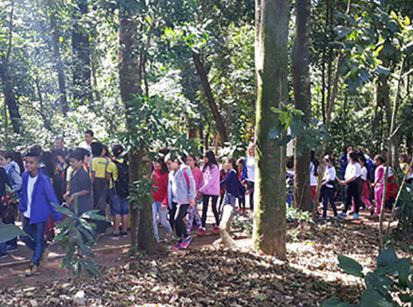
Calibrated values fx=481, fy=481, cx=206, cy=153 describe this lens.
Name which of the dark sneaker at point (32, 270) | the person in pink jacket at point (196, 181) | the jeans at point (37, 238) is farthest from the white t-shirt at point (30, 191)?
the person in pink jacket at point (196, 181)

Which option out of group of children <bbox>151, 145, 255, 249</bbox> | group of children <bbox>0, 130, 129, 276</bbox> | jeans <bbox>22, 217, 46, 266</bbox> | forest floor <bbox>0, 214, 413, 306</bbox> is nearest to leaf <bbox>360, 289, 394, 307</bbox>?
forest floor <bbox>0, 214, 413, 306</bbox>

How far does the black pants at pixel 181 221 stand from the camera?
9.14 meters

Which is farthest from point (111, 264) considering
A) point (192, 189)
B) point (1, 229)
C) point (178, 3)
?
point (1, 229)

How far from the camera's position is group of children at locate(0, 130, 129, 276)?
7457mm

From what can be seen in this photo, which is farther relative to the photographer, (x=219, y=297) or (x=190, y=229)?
(x=190, y=229)

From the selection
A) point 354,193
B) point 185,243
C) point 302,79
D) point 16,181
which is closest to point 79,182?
point 16,181

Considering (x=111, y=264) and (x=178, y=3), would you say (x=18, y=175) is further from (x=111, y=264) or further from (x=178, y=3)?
(x=178, y=3)

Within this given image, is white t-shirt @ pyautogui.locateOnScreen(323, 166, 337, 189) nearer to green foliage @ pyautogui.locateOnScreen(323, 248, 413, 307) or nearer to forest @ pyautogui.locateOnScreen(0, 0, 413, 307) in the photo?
forest @ pyautogui.locateOnScreen(0, 0, 413, 307)

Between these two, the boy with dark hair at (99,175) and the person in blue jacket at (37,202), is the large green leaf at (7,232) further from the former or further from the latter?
the boy with dark hair at (99,175)

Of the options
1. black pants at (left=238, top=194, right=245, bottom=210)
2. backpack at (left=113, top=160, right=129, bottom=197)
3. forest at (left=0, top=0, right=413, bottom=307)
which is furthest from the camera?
black pants at (left=238, top=194, right=245, bottom=210)

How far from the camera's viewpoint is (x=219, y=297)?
5.65 metres

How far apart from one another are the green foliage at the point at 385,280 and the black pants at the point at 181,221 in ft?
17.7

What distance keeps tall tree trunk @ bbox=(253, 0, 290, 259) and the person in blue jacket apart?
323 cm

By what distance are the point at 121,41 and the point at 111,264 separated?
11.6ft
